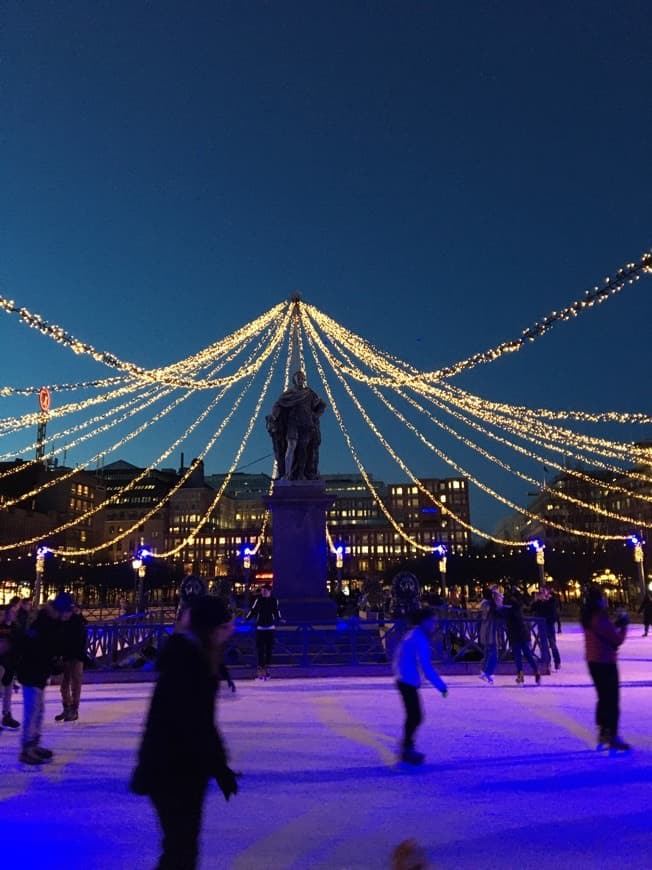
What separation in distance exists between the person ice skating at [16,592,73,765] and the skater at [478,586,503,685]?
850 cm

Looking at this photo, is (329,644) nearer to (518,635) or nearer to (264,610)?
(264,610)

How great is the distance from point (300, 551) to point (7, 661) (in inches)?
436

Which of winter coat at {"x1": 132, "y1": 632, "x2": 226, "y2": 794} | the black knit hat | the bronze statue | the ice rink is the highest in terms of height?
the bronze statue

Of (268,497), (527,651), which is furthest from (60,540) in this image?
(527,651)

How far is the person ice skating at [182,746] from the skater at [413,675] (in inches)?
157

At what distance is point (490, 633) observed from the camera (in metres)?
14.2

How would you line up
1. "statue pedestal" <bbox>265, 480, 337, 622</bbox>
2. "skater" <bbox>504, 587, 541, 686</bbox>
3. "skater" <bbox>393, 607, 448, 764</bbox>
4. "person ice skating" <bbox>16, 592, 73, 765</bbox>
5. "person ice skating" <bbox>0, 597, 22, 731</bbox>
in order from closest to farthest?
"skater" <bbox>393, 607, 448, 764</bbox>
"person ice skating" <bbox>16, 592, 73, 765</bbox>
"person ice skating" <bbox>0, 597, 22, 731</bbox>
"skater" <bbox>504, 587, 541, 686</bbox>
"statue pedestal" <bbox>265, 480, 337, 622</bbox>

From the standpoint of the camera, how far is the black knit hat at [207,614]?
3.95m

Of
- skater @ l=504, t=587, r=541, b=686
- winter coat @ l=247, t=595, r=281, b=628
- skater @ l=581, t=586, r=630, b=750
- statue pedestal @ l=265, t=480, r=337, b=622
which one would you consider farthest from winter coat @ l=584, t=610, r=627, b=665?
statue pedestal @ l=265, t=480, r=337, b=622

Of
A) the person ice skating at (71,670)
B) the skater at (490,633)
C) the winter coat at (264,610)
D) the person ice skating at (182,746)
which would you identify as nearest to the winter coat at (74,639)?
the person ice skating at (71,670)

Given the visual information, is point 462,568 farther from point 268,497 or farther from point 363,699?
point 363,699

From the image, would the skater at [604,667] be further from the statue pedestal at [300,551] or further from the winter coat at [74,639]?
the statue pedestal at [300,551]

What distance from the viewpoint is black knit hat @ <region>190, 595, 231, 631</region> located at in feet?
12.9

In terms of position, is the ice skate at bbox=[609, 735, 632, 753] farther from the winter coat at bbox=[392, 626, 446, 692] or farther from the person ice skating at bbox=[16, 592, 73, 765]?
the person ice skating at bbox=[16, 592, 73, 765]
